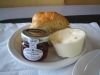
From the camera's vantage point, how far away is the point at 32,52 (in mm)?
440

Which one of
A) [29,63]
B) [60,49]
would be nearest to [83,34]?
[60,49]

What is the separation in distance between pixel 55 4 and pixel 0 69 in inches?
32.4

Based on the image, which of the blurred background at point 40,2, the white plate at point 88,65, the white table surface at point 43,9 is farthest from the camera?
the blurred background at point 40,2

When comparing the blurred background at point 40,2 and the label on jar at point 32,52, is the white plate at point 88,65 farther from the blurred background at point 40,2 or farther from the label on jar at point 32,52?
the blurred background at point 40,2

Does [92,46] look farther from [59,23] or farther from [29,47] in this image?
[29,47]

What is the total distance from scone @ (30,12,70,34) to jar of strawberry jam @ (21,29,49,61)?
8 centimetres

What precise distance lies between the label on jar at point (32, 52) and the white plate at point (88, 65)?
0.12 m

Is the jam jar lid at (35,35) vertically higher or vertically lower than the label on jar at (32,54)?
higher

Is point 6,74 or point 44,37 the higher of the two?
point 44,37

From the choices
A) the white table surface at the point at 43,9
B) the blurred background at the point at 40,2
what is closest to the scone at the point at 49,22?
the white table surface at the point at 43,9

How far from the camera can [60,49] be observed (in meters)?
0.47

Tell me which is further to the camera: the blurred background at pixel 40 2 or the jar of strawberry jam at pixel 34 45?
the blurred background at pixel 40 2

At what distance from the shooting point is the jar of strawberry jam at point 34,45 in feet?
1.43

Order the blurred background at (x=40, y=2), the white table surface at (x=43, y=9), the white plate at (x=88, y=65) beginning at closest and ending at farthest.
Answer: the white plate at (x=88, y=65), the white table surface at (x=43, y=9), the blurred background at (x=40, y=2)
